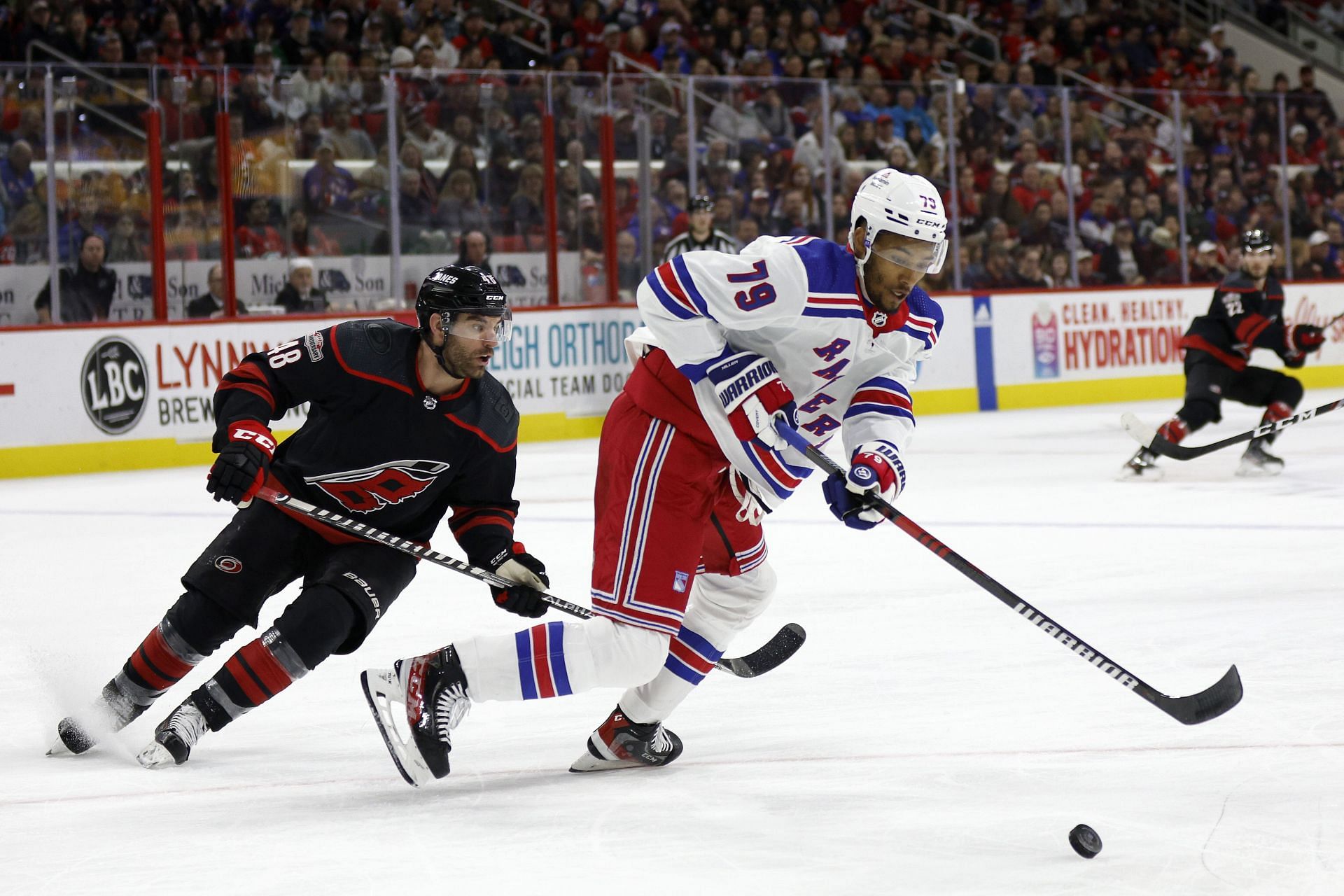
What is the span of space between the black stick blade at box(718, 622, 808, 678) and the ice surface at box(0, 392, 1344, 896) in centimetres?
10

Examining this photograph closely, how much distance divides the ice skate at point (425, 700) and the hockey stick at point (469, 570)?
30 cm

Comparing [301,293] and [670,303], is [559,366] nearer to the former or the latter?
[301,293]

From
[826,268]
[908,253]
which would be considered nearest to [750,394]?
[826,268]

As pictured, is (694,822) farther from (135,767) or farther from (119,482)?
(119,482)

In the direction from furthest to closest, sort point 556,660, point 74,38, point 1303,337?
point 74,38 < point 1303,337 < point 556,660

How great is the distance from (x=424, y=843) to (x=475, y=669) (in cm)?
35

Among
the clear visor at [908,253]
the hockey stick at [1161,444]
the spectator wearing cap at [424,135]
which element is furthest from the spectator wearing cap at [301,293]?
the clear visor at [908,253]

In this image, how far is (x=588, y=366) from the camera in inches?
440

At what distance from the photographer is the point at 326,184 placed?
32.6ft

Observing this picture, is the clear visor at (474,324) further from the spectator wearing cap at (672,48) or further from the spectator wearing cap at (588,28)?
the spectator wearing cap at (588,28)

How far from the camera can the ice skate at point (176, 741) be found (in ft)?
10.7

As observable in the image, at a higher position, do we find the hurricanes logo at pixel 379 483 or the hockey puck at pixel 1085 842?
the hurricanes logo at pixel 379 483

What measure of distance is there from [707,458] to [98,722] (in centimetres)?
139

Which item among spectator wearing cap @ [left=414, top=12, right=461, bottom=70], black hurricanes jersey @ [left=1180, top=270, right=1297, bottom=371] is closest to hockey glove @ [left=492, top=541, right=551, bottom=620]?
black hurricanes jersey @ [left=1180, top=270, right=1297, bottom=371]
